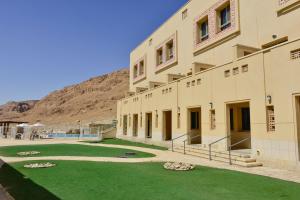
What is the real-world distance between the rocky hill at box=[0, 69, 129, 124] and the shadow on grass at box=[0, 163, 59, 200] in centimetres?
9593

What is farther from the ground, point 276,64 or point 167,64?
point 167,64

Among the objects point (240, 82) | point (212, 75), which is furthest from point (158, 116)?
point (240, 82)

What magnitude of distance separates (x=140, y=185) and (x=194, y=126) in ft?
42.3

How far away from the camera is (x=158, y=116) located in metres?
24.4

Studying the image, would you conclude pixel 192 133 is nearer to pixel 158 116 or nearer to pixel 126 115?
pixel 158 116

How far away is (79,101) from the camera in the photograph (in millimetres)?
138375

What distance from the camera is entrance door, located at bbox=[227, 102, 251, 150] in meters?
16.7

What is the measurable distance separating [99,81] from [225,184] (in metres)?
152

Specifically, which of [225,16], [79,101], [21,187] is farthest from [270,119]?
[79,101]

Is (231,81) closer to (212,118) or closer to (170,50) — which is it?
(212,118)

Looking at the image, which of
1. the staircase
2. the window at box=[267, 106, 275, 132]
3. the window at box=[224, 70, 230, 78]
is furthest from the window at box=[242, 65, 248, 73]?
the staircase

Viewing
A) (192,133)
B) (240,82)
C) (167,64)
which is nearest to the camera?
(240,82)

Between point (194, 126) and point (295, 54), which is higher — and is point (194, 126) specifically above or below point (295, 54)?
below

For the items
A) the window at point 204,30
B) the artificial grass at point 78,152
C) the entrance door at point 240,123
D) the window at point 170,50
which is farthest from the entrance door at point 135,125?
the entrance door at point 240,123
